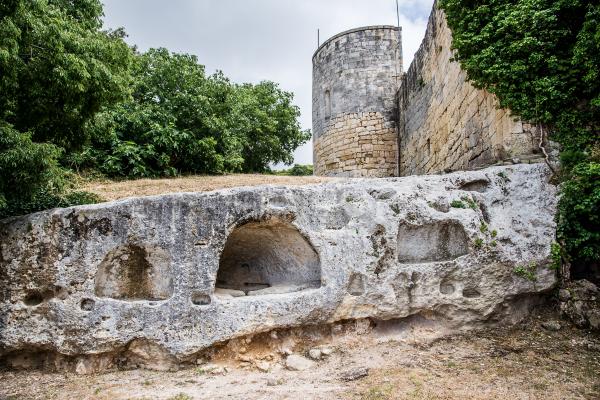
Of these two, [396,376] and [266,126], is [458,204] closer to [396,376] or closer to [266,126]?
[396,376]

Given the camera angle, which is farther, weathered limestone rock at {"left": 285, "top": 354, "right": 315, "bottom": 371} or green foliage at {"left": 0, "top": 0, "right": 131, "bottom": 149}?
green foliage at {"left": 0, "top": 0, "right": 131, "bottom": 149}

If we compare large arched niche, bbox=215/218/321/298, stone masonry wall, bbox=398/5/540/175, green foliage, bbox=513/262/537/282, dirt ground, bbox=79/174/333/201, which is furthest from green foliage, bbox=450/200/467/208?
dirt ground, bbox=79/174/333/201

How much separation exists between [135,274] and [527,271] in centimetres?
500

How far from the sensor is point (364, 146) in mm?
13852

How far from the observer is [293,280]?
221 inches

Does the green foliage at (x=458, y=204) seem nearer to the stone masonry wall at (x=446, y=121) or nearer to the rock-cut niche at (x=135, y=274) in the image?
the stone masonry wall at (x=446, y=121)

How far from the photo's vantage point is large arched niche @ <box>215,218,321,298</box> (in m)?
5.16

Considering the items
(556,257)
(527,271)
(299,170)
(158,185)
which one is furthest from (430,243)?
(299,170)

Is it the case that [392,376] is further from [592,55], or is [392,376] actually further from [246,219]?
[592,55]

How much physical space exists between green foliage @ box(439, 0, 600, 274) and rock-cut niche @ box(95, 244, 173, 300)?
5.12m

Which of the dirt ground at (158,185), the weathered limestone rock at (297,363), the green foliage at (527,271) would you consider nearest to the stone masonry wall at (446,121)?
the green foliage at (527,271)

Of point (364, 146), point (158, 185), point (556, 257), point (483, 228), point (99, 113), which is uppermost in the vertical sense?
point (364, 146)

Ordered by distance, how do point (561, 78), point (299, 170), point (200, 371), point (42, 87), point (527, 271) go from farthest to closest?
point (299, 170) → point (42, 87) → point (561, 78) → point (527, 271) → point (200, 371)

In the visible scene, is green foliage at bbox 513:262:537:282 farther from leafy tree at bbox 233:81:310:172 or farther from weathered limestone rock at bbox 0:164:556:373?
leafy tree at bbox 233:81:310:172
